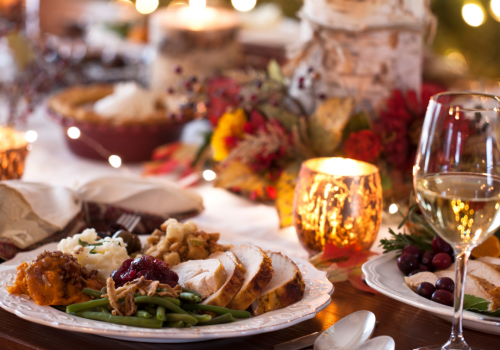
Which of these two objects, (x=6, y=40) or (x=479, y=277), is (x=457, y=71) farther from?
(x=6, y=40)

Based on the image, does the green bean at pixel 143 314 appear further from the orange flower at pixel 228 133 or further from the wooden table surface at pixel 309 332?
the orange flower at pixel 228 133

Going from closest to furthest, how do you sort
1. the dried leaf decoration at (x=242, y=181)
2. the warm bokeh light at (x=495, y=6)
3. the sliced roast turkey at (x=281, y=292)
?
the sliced roast turkey at (x=281, y=292) < the dried leaf decoration at (x=242, y=181) < the warm bokeh light at (x=495, y=6)

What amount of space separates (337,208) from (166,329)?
0.43 m

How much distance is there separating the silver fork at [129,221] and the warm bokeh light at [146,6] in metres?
3.02

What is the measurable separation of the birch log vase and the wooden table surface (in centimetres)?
69

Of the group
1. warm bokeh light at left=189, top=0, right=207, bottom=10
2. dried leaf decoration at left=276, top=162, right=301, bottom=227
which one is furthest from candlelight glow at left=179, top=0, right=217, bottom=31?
dried leaf decoration at left=276, top=162, right=301, bottom=227

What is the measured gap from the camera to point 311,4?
1.40 metres

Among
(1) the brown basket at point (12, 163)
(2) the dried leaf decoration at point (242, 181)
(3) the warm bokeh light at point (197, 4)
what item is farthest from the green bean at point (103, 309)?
(3) the warm bokeh light at point (197, 4)

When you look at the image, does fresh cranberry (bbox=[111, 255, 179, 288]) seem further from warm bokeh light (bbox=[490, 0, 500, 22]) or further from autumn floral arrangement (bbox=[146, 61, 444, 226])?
warm bokeh light (bbox=[490, 0, 500, 22])

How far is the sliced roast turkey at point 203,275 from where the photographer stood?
0.70m

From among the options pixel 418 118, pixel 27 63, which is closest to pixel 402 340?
pixel 418 118

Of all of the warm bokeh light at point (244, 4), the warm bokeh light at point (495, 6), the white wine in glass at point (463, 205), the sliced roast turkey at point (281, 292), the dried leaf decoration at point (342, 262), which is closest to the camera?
the white wine in glass at point (463, 205)

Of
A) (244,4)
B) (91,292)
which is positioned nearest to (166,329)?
(91,292)

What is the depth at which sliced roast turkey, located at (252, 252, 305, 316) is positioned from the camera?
27.3 inches
